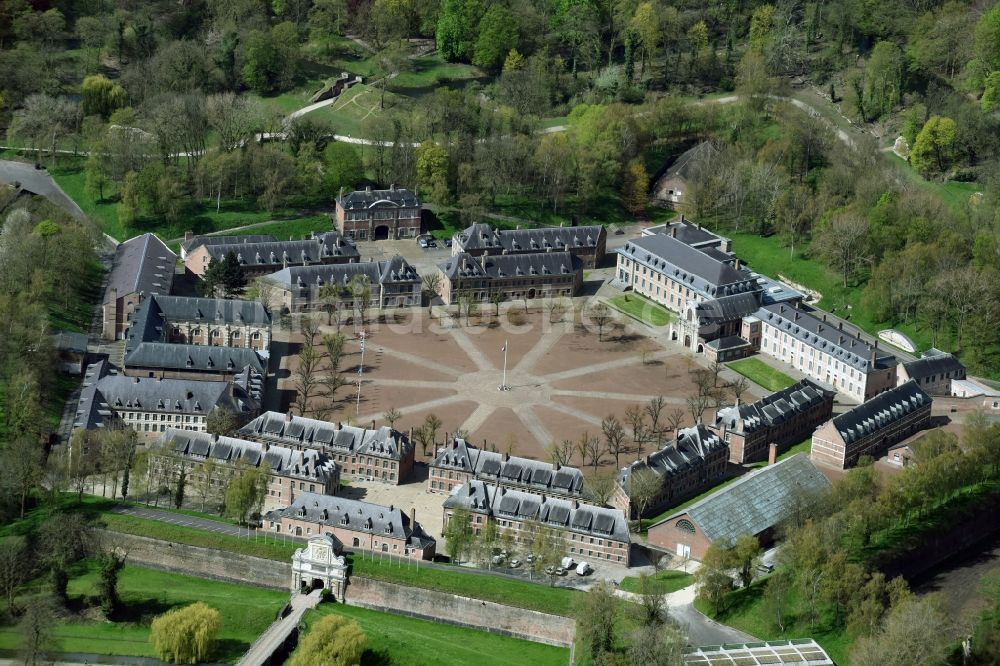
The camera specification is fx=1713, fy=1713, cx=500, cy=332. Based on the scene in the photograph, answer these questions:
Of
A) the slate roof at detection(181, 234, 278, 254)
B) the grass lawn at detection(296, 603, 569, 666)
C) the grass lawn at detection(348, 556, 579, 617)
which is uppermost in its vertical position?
the slate roof at detection(181, 234, 278, 254)

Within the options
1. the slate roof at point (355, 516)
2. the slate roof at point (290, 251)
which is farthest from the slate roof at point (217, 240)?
the slate roof at point (355, 516)

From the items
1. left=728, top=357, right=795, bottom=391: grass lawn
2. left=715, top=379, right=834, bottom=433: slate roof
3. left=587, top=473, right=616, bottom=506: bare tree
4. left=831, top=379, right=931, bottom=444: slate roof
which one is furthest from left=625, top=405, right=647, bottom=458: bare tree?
left=831, top=379, right=931, bottom=444: slate roof

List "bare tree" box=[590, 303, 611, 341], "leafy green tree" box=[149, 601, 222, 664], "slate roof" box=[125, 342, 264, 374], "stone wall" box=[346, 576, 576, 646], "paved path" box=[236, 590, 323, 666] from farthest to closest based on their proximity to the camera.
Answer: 1. "bare tree" box=[590, 303, 611, 341]
2. "slate roof" box=[125, 342, 264, 374]
3. "stone wall" box=[346, 576, 576, 646]
4. "paved path" box=[236, 590, 323, 666]
5. "leafy green tree" box=[149, 601, 222, 664]

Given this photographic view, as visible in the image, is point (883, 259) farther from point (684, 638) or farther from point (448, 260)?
point (684, 638)

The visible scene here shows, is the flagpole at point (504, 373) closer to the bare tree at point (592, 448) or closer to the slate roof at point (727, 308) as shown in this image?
the bare tree at point (592, 448)

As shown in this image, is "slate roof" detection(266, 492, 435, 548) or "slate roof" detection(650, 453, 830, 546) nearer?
"slate roof" detection(266, 492, 435, 548)

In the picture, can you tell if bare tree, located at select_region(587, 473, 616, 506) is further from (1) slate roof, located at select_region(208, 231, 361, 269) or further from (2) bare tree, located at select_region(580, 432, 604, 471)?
(1) slate roof, located at select_region(208, 231, 361, 269)

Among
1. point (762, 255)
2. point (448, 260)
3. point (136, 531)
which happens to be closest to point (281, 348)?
point (448, 260)
